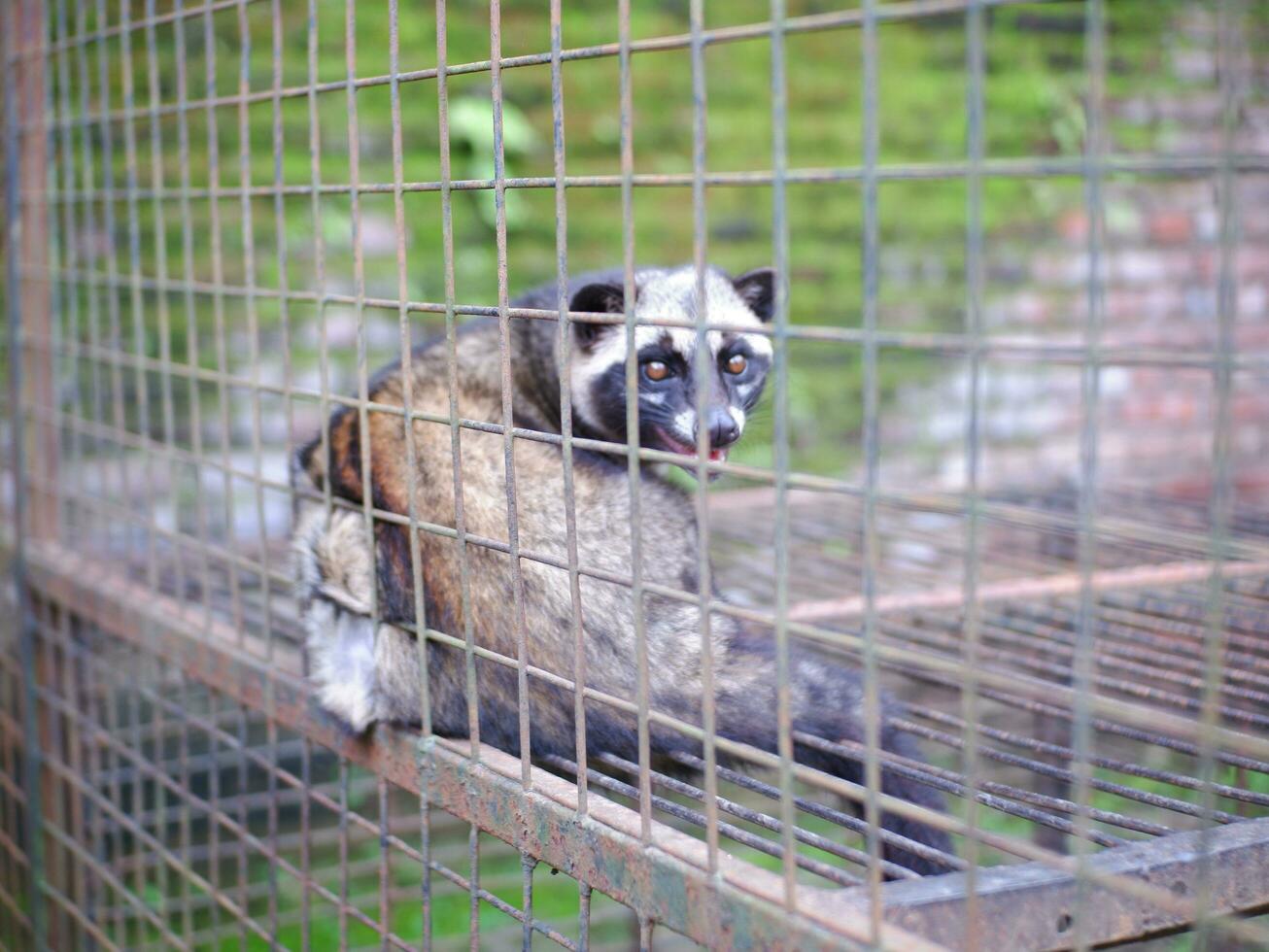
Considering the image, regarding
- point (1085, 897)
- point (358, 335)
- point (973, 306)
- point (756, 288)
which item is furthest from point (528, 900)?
point (756, 288)

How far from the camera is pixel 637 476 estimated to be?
147 centimetres

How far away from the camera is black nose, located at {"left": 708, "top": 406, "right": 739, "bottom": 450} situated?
238 cm

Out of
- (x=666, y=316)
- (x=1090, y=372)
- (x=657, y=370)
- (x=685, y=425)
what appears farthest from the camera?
(x=666, y=316)

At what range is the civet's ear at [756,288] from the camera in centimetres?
304

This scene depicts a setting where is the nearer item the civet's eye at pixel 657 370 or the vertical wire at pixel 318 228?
the vertical wire at pixel 318 228

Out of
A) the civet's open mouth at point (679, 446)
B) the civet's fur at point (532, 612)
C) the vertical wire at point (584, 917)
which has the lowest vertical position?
the vertical wire at point (584, 917)

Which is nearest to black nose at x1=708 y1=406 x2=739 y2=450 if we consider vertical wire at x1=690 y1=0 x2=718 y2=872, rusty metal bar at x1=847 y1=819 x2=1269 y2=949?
vertical wire at x1=690 y1=0 x2=718 y2=872

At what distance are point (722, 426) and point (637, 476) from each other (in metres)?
0.93

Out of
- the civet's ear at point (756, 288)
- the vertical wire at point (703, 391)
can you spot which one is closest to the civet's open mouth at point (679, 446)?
the civet's ear at point (756, 288)

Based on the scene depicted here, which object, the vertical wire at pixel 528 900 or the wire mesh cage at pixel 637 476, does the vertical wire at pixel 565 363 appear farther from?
the vertical wire at pixel 528 900

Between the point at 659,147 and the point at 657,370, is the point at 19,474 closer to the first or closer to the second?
the point at 657,370

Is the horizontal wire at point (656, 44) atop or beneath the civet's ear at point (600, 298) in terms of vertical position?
atop

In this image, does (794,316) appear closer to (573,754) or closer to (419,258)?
(419,258)

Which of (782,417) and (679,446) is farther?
(679,446)
